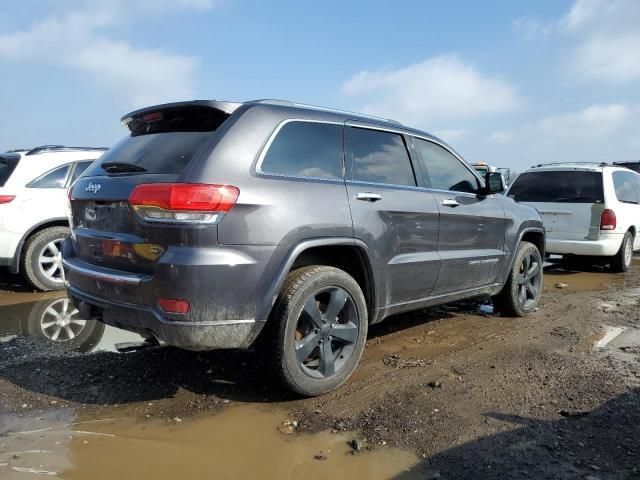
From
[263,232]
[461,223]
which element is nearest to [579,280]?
[461,223]

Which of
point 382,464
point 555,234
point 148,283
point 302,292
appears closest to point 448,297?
point 302,292

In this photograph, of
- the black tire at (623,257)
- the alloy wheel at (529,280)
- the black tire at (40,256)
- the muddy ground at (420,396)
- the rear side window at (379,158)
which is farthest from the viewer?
the black tire at (623,257)

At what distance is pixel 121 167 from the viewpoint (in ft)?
10.9

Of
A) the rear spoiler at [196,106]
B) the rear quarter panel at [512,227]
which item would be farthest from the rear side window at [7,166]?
the rear quarter panel at [512,227]

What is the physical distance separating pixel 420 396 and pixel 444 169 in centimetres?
208

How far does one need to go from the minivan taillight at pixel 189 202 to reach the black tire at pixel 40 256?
4195 millimetres

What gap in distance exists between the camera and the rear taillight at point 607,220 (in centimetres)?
812

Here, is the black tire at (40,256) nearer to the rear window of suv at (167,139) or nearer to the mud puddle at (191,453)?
the rear window of suv at (167,139)

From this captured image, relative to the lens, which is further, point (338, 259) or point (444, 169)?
point (444, 169)

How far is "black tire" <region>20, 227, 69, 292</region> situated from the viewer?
252 inches

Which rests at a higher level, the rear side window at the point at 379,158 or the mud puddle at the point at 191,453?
the rear side window at the point at 379,158

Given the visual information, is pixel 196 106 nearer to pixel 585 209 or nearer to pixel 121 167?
pixel 121 167

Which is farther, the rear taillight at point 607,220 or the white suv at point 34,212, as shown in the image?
the rear taillight at point 607,220

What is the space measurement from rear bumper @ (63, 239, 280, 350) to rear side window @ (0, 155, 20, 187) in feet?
13.5
